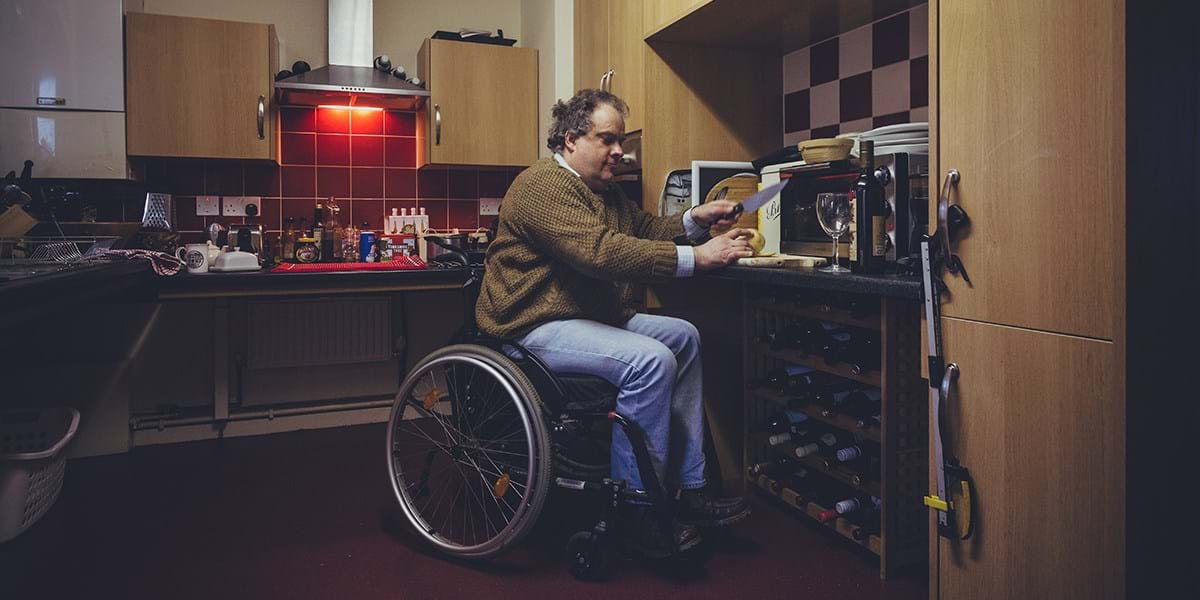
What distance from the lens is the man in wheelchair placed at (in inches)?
73.4

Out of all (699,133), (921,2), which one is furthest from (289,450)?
(921,2)

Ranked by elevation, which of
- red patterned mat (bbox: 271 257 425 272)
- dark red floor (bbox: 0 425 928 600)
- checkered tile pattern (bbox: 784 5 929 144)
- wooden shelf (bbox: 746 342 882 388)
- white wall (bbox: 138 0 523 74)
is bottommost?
dark red floor (bbox: 0 425 928 600)

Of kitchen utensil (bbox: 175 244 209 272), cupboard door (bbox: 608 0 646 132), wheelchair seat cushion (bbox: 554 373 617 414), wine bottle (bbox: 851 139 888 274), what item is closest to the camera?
wine bottle (bbox: 851 139 888 274)

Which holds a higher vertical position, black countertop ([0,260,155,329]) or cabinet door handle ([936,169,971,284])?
cabinet door handle ([936,169,971,284])

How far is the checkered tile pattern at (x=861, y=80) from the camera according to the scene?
2324 millimetres

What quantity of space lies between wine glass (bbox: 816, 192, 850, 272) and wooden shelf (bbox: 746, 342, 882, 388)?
0.88ft

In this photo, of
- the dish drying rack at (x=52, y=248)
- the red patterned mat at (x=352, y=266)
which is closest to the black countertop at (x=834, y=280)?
the red patterned mat at (x=352, y=266)

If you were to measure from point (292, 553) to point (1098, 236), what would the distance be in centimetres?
197

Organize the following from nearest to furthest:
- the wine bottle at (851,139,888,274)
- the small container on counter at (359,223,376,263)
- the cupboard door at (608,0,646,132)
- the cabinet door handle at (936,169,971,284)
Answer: the cabinet door handle at (936,169,971,284)
the wine bottle at (851,139,888,274)
the cupboard door at (608,0,646,132)
the small container on counter at (359,223,376,263)

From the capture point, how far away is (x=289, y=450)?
315cm

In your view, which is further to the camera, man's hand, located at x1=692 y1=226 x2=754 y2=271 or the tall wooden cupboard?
man's hand, located at x1=692 y1=226 x2=754 y2=271

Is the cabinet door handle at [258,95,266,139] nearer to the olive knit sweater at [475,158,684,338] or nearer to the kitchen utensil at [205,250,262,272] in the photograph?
the kitchen utensil at [205,250,262,272]

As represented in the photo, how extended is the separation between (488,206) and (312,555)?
2150mm

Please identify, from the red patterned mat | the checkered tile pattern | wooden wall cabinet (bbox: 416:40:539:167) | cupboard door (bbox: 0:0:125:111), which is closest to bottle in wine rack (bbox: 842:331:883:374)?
the checkered tile pattern
